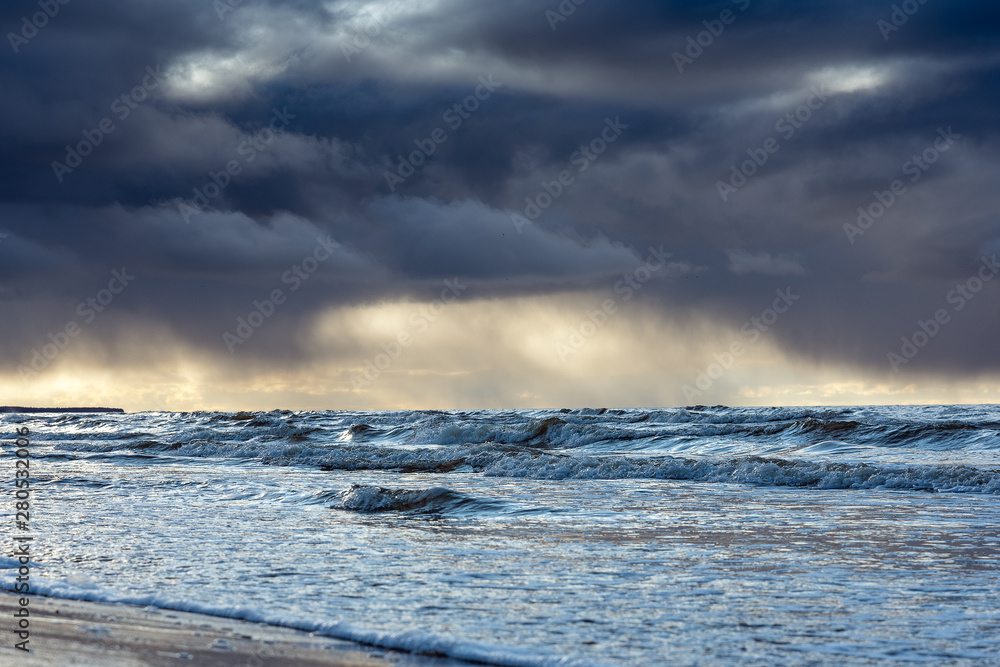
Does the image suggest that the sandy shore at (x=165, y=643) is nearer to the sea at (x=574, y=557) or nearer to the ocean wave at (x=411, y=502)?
the sea at (x=574, y=557)

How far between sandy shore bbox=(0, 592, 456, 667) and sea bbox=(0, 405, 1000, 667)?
0.21 metres

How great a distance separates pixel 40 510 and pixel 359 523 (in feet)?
17.5

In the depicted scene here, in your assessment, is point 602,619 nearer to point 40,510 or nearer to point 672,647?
point 672,647

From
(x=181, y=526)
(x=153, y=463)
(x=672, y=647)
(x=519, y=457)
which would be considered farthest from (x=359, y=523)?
(x=153, y=463)

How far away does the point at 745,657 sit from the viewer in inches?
228

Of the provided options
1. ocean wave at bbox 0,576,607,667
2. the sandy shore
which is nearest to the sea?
ocean wave at bbox 0,576,607,667

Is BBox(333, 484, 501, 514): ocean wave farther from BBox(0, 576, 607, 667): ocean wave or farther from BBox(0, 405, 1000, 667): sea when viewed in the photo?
BBox(0, 576, 607, 667): ocean wave

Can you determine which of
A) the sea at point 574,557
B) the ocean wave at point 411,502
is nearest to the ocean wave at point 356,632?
the sea at point 574,557

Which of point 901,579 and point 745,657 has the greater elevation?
point 901,579

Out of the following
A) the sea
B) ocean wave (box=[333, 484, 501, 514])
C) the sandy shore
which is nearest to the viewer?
the sandy shore

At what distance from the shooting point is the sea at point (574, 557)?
20.9ft

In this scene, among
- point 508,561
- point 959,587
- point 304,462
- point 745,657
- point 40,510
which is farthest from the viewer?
point 304,462

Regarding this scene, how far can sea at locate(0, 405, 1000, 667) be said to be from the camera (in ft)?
20.9

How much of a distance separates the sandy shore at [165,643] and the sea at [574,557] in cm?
21
